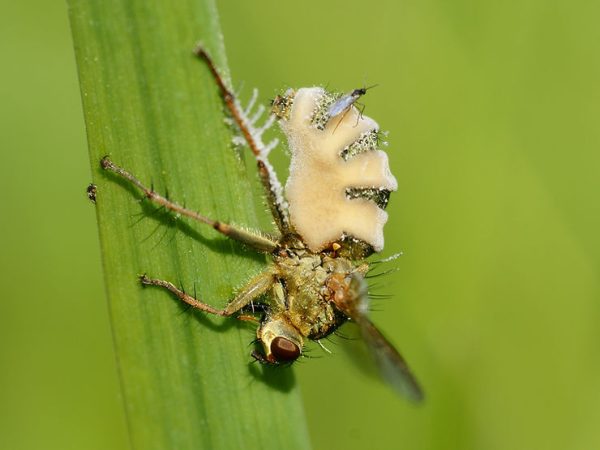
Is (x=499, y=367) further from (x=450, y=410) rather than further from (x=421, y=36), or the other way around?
(x=421, y=36)

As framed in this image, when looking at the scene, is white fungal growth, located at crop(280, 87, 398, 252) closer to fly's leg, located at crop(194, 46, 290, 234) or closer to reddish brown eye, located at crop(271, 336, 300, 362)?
fly's leg, located at crop(194, 46, 290, 234)

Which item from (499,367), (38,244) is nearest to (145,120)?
(38,244)

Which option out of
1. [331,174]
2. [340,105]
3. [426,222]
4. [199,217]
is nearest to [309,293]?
[331,174]

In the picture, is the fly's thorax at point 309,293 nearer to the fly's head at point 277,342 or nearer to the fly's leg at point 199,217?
the fly's head at point 277,342

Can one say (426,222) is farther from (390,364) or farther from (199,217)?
(199,217)

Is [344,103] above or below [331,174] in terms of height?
above

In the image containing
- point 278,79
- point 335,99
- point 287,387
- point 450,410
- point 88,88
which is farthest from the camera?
point 278,79

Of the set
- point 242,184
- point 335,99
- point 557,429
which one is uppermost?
point 335,99
